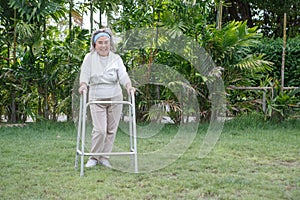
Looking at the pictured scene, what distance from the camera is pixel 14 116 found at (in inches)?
304

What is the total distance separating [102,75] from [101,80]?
5 cm

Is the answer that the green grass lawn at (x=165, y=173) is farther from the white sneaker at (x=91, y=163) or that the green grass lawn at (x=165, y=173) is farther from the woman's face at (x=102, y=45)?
the woman's face at (x=102, y=45)

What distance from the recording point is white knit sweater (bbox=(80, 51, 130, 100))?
14.3ft

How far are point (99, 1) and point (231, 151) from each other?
3731 millimetres

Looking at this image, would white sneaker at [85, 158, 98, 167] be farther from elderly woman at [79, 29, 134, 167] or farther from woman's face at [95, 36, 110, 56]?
woman's face at [95, 36, 110, 56]

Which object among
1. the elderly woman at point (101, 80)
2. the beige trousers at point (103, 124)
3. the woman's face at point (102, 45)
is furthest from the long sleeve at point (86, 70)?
the beige trousers at point (103, 124)

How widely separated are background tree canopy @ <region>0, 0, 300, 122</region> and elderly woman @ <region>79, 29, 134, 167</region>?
2795 mm

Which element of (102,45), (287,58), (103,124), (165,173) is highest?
(287,58)

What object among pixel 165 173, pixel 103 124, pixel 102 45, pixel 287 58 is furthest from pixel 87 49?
pixel 165 173

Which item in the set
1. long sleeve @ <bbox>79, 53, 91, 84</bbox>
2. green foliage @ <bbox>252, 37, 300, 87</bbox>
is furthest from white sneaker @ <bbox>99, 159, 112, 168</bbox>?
green foliage @ <bbox>252, 37, 300, 87</bbox>

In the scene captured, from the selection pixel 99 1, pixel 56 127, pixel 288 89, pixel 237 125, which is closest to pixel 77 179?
→ pixel 56 127

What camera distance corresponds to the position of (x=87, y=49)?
25.5 feet

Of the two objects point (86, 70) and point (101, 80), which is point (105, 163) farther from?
point (86, 70)

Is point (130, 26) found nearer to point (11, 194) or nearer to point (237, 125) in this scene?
point (237, 125)
